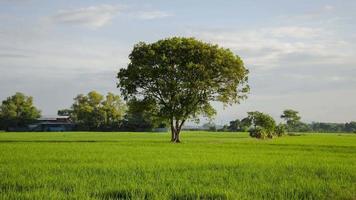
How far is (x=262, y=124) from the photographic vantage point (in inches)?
3634

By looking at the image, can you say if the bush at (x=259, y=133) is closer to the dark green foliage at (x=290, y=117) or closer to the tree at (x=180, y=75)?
the tree at (x=180, y=75)

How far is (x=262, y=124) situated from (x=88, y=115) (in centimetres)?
6037

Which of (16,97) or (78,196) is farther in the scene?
(16,97)

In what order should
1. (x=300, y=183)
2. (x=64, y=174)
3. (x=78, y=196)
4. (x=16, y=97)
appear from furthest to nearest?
(x=16, y=97) → (x=64, y=174) → (x=300, y=183) → (x=78, y=196)

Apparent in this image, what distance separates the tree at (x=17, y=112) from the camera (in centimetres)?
13912

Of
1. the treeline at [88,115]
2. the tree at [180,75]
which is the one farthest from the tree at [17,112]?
the tree at [180,75]

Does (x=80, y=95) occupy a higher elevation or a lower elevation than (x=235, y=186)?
higher

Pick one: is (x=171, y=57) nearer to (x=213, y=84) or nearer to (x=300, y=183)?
(x=213, y=84)

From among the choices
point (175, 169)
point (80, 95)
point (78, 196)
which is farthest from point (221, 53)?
point (80, 95)

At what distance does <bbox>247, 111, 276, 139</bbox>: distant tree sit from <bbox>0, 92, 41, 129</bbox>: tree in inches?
2796

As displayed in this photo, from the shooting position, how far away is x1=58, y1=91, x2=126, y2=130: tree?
139m

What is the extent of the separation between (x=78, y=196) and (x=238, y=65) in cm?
A: 4759

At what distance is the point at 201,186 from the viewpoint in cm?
1580

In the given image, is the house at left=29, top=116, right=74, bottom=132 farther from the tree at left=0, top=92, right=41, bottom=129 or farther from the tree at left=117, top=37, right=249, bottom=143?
the tree at left=117, top=37, right=249, bottom=143
